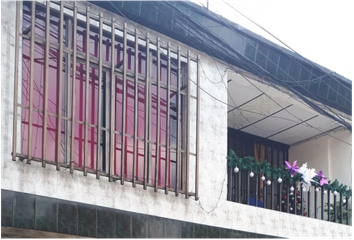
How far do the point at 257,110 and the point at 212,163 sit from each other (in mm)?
3598

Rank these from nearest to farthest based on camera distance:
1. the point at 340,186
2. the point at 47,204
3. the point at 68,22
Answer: the point at 47,204
the point at 68,22
the point at 340,186

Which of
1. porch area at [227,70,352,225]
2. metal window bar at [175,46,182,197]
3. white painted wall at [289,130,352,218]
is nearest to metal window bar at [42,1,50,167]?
metal window bar at [175,46,182,197]

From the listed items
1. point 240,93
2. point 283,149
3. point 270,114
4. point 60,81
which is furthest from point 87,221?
point 283,149

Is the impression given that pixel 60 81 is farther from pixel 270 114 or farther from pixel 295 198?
pixel 270 114

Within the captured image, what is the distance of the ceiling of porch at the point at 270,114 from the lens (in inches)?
611

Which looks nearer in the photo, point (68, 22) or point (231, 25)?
point (68, 22)

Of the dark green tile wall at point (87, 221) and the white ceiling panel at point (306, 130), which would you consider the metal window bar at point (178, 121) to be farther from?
the white ceiling panel at point (306, 130)

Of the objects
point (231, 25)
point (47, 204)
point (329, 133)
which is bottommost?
point (47, 204)

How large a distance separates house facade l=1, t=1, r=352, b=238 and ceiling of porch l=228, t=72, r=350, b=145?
0.11 m

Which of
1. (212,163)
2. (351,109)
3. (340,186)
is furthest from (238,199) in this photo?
(351,109)

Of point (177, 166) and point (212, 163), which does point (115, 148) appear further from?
point (212, 163)

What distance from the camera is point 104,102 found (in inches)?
475

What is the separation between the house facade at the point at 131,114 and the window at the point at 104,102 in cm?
2

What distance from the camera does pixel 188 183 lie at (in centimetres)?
1288
